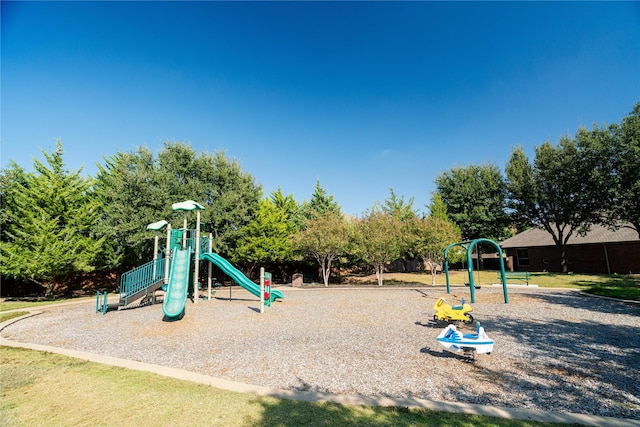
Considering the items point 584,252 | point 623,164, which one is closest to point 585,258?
point 584,252

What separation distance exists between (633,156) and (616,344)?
2437 centimetres

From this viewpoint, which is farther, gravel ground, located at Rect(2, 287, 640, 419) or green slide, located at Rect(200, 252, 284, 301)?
green slide, located at Rect(200, 252, 284, 301)

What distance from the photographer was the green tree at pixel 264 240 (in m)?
26.8

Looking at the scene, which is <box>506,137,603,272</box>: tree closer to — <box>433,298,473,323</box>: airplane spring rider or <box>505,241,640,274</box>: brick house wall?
<box>505,241,640,274</box>: brick house wall

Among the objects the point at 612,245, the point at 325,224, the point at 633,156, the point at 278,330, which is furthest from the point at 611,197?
the point at 278,330

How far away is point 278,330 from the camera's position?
998 centimetres

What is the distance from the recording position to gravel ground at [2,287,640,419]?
524 centimetres

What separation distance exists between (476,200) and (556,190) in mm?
11297

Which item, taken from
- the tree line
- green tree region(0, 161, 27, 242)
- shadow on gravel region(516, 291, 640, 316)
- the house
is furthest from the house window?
green tree region(0, 161, 27, 242)

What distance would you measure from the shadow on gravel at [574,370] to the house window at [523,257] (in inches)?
1268

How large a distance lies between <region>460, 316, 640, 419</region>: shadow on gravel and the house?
1053 inches

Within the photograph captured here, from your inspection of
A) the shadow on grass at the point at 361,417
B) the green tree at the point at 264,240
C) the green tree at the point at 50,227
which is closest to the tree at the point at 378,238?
the green tree at the point at 264,240

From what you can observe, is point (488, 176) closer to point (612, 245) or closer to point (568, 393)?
point (612, 245)

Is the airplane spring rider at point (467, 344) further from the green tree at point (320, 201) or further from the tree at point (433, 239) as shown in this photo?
the green tree at point (320, 201)
